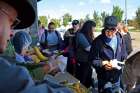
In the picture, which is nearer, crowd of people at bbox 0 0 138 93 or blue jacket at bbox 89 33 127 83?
crowd of people at bbox 0 0 138 93

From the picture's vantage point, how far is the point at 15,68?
1.32 m

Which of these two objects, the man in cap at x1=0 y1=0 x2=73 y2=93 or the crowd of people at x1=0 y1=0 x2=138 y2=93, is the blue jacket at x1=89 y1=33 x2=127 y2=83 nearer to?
the crowd of people at x1=0 y1=0 x2=138 y2=93

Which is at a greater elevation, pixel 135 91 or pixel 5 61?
pixel 5 61

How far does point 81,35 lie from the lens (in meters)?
9.88

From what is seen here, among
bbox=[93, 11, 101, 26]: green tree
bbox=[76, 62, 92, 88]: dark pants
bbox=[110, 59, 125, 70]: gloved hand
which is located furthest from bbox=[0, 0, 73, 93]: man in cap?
bbox=[93, 11, 101, 26]: green tree

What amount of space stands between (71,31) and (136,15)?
1904 inches

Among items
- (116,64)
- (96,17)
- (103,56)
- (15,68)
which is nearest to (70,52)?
(103,56)

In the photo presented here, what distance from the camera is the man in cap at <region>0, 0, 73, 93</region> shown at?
4.20ft

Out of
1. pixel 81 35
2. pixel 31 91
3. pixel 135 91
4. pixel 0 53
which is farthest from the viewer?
pixel 81 35

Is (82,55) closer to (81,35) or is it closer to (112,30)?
(81,35)

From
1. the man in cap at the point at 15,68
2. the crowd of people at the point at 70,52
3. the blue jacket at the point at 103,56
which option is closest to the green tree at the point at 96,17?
the crowd of people at the point at 70,52

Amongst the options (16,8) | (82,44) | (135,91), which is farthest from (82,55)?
(16,8)

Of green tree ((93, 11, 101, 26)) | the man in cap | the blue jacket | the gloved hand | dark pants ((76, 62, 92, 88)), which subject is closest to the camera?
the man in cap

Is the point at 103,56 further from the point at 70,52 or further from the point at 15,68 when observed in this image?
the point at 15,68
